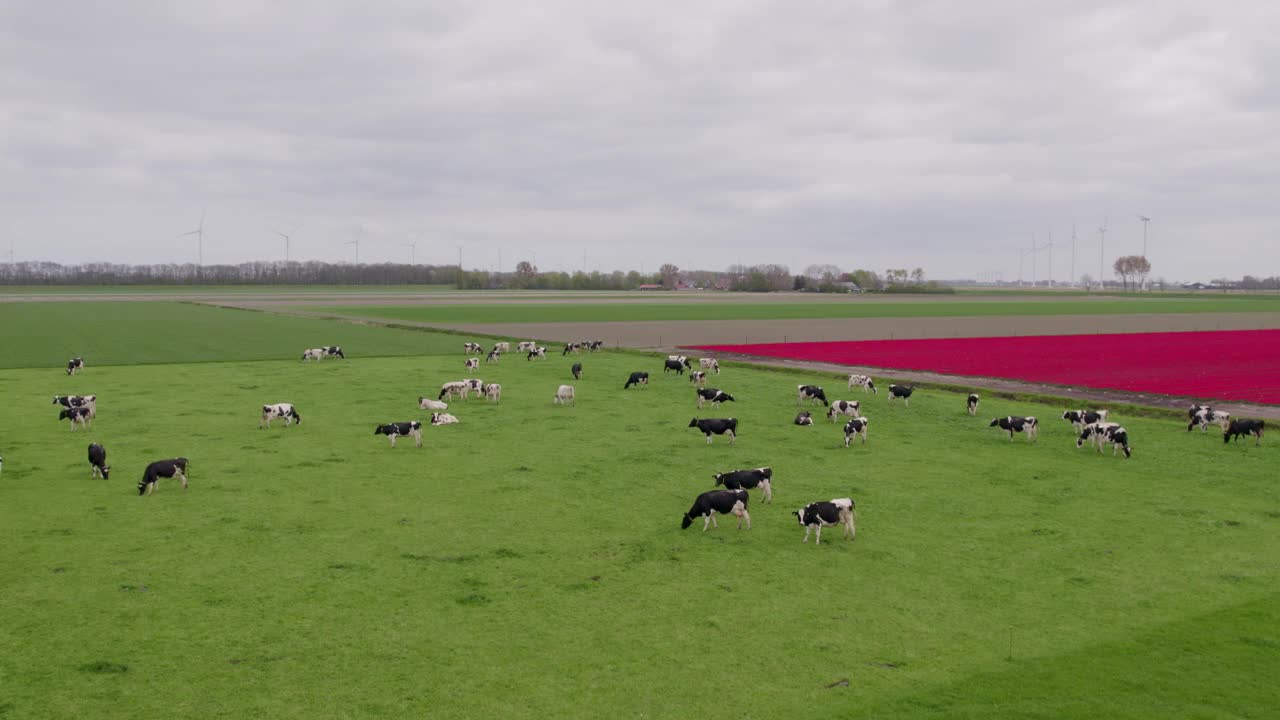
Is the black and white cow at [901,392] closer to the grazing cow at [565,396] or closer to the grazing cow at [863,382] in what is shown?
the grazing cow at [863,382]

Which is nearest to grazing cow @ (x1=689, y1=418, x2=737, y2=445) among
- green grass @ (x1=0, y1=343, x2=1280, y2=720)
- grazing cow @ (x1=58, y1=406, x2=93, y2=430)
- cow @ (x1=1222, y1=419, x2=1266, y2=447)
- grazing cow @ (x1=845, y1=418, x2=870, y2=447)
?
green grass @ (x1=0, y1=343, x2=1280, y2=720)

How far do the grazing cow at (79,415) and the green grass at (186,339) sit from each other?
84.8ft

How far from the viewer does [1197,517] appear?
21.8m

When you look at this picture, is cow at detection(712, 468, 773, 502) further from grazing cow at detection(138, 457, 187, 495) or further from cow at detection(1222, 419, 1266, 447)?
cow at detection(1222, 419, 1266, 447)

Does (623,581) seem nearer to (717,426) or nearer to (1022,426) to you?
(717,426)

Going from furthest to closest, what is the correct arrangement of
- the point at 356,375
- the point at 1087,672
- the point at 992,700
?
the point at 356,375 < the point at 1087,672 < the point at 992,700

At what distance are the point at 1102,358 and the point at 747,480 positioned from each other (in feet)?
159

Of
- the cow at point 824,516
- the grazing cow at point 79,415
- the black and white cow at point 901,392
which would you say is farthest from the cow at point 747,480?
the grazing cow at point 79,415

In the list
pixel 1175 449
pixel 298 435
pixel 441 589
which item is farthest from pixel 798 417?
pixel 441 589

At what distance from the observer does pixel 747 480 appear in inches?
896

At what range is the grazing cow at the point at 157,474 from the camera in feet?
77.1

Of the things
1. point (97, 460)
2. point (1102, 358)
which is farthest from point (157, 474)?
point (1102, 358)

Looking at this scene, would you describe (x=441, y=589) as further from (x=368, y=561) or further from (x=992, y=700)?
(x=992, y=700)

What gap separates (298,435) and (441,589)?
55.8ft
